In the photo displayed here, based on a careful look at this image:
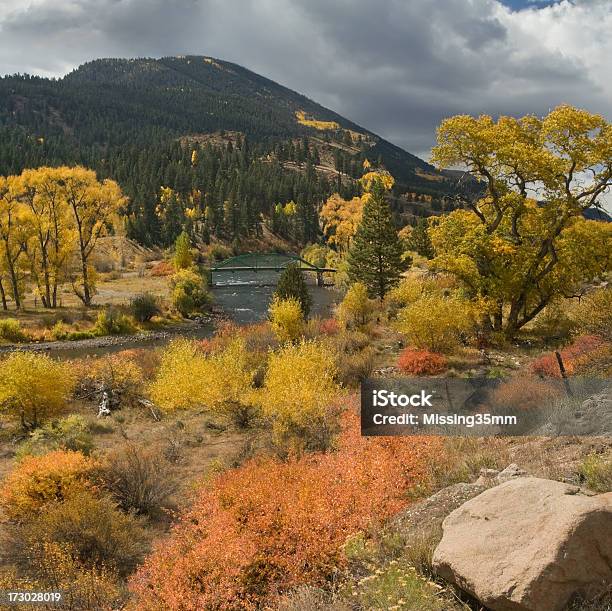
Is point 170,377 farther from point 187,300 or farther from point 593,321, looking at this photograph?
point 187,300

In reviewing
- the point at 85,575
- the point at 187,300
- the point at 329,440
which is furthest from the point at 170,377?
the point at 187,300

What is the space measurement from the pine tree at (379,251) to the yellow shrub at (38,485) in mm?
35952

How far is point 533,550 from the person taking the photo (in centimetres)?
609

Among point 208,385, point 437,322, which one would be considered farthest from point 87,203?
point 437,322

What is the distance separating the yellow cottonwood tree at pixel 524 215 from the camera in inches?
816

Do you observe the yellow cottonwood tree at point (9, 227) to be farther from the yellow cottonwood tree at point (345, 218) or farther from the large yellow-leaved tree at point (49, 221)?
the yellow cottonwood tree at point (345, 218)

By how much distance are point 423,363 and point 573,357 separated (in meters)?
6.98

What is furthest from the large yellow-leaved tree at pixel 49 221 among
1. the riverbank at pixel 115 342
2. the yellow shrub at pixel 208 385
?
the yellow shrub at pixel 208 385

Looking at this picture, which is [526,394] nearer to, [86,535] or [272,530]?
[272,530]

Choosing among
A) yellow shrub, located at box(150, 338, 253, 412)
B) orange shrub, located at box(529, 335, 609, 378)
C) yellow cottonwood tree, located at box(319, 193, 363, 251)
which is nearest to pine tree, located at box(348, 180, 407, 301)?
yellow cottonwood tree, located at box(319, 193, 363, 251)

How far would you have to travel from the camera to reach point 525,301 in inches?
964

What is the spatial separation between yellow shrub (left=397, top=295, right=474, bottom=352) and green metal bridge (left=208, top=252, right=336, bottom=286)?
62313mm

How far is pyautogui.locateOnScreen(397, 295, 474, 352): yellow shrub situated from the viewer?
24.1 metres

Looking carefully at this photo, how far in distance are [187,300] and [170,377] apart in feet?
105
